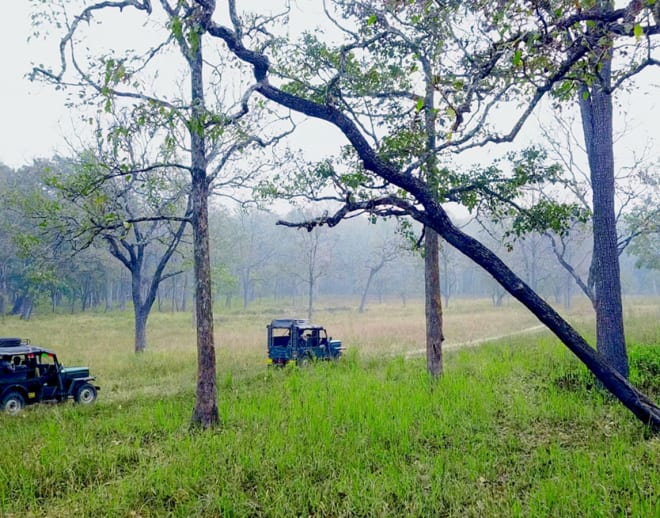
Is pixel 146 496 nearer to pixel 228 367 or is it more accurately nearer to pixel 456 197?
pixel 456 197

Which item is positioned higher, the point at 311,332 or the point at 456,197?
the point at 456,197

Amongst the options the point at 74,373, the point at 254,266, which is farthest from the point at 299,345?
the point at 254,266

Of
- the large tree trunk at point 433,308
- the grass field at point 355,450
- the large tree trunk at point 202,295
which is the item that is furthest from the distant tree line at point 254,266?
the large tree trunk at point 202,295

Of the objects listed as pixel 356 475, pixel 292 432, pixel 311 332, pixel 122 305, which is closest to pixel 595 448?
pixel 356 475

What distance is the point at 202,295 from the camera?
784 centimetres

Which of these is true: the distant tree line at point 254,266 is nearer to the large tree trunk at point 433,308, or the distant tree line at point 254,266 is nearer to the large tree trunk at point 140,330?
the large tree trunk at point 140,330

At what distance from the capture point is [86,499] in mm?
4977

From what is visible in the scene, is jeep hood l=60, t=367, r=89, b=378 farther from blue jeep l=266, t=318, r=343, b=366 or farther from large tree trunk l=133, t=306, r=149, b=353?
large tree trunk l=133, t=306, r=149, b=353

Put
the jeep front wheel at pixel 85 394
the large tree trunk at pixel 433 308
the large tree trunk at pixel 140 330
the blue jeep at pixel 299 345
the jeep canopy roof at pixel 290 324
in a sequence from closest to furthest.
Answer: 1. the jeep front wheel at pixel 85 394
2. the large tree trunk at pixel 433 308
3. the blue jeep at pixel 299 345
4. the jeep canopy roof at pixel 290 324
5. the large tree trunk at pixel 140 330

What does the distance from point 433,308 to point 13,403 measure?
9589 millimetres

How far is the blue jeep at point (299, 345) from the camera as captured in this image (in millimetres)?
13518

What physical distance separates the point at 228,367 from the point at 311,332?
2880 mm

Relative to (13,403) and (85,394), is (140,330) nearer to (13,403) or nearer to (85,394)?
(85,394)

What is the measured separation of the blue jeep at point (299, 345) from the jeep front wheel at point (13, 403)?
625cm
